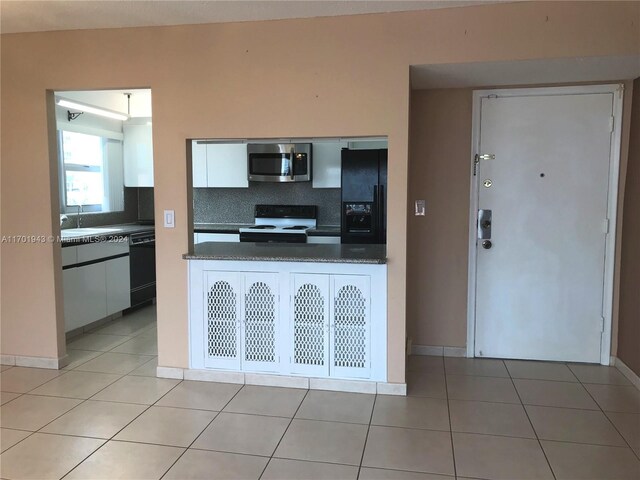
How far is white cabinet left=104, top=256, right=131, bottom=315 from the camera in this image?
475 cm

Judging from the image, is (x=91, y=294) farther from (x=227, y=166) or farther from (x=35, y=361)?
(x=227, y=166)

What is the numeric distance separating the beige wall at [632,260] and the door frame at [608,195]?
7 centimetres

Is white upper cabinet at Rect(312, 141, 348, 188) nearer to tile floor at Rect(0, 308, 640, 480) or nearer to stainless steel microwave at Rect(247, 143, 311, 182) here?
stainless steel microwave at Rect(247, 143, 311, 182)

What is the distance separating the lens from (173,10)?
9.62 feet

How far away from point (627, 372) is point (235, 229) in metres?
3.90

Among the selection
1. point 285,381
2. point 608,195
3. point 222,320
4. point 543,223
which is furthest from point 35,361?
point 608,195

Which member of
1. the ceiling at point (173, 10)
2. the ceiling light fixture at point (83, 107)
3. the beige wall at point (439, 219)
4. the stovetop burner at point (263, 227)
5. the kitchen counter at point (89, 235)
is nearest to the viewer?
the ceiling at point (173, 10)

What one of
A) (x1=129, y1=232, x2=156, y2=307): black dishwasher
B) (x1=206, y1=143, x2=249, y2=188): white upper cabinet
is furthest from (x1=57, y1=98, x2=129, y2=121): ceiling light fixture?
(x1=129, y1=232, x2=156, y2=307): black dishwasher

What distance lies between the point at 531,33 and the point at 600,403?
227cm

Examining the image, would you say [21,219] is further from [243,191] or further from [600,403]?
[600,403]

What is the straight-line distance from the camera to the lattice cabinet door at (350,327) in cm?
317

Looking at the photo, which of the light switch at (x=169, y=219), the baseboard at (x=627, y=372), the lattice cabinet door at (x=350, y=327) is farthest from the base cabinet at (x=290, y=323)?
the baseboard at (x=627, y=372)

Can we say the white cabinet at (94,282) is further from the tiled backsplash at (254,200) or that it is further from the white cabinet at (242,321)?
the white cabinet at (242,321)

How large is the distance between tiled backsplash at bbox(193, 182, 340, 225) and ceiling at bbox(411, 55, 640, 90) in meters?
2.33
